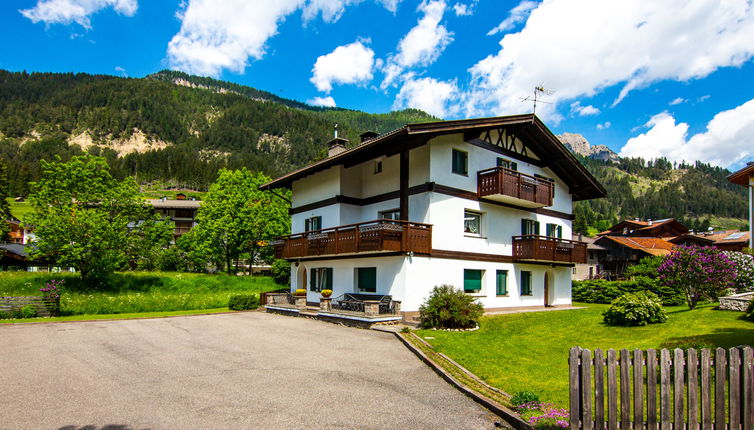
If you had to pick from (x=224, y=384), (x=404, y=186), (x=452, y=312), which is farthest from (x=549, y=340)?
(x=224, y=384)

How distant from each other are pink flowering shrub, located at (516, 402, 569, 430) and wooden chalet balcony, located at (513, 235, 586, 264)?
18.7 metres

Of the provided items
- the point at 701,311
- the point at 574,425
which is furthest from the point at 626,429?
the point at 701,311

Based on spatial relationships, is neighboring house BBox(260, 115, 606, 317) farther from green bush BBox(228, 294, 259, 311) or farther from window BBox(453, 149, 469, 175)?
green bush BBox(228, 294, 259, 311)

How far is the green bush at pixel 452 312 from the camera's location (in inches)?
720

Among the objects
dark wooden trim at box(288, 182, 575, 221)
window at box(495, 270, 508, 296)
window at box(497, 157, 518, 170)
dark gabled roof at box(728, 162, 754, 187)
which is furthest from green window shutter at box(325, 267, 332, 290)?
dark gabled roof at box(728, 162, 754, 187)

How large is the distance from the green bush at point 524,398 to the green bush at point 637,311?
10.6 metres

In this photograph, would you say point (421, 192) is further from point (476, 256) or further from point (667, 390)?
point (667, 390)

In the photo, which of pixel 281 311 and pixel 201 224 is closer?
pixel 281 311

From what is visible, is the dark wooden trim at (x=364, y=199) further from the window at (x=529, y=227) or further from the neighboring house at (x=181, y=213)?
the neighboring house at (x=181, y=213)

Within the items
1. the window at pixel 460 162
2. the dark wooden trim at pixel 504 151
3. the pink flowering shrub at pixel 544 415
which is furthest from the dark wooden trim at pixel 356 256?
the pink flowering shrub at pixel 544 415

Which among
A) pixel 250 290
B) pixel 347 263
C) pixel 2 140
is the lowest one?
pixel 250 290

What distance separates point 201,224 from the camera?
4912cm

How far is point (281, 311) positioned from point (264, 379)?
16.5 meters

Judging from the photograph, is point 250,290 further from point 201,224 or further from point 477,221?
point 477,221
